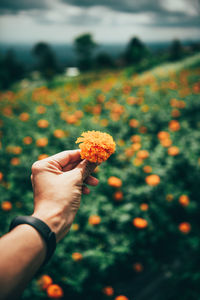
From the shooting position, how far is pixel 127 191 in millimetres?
2434

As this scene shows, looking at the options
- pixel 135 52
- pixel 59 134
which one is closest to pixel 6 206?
pixel 59 134

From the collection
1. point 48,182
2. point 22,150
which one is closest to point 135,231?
point 48,182

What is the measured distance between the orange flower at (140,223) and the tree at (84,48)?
2964 centimetres

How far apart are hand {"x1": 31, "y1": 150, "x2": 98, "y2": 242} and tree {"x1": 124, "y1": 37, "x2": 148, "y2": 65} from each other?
64.3 feet

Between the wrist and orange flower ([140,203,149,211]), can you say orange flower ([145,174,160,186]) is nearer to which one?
orange flower ([140,203,149,211])

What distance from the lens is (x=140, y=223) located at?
2053 mm

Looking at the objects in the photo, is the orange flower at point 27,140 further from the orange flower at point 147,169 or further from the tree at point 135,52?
the tree at point 135,52

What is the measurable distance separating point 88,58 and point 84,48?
1.50 metres

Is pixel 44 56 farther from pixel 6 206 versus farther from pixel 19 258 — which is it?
pixel 19 258

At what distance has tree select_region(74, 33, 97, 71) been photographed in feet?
93.7

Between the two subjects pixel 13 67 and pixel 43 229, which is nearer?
pixel 43 229

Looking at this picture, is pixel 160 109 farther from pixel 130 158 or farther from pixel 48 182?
pixel 48 182

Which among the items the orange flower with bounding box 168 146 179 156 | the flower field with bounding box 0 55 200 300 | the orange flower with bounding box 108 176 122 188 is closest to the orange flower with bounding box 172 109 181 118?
the flower field with bounding box 0 55 200 300

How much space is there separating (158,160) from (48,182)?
5.99ft
